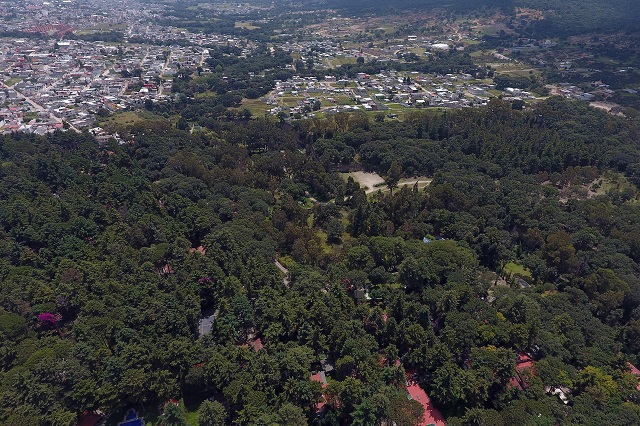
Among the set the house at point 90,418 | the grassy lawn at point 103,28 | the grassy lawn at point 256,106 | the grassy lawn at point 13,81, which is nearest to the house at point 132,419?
the house at point 90,418

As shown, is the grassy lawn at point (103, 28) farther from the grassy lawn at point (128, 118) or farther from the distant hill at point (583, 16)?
the distant hill at point (583, 16)

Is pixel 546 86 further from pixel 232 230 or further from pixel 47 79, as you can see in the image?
pixel 47 79

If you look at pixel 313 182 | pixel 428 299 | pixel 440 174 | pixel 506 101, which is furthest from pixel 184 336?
pixel 506 101

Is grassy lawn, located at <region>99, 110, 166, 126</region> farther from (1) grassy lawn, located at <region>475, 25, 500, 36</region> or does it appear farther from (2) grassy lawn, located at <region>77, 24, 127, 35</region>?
(1) grassy lawn, located at <region>475, 25, 500, 36</region>

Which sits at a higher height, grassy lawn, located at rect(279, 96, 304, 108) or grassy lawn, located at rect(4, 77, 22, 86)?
grassy lawn, located at rect(4, 77, 22, 86)

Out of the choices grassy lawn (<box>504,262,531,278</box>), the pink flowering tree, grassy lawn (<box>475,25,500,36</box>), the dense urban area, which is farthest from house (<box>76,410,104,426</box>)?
grassy lawn (<box>475,25,500,36</box>)

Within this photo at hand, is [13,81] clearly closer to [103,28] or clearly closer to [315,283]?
[103,28]

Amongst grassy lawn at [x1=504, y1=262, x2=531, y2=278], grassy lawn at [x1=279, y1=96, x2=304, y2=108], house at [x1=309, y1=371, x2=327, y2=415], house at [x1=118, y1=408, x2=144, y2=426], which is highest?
house at [x1=309, y1=371, x2=327, y2=415]

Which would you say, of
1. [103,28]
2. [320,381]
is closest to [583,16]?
[320,381]
